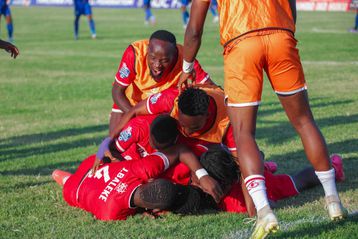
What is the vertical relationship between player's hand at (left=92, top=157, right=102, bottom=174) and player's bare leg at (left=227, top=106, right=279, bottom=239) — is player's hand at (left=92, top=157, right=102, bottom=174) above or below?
below

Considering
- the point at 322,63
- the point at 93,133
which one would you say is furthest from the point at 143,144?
the point at 322,63

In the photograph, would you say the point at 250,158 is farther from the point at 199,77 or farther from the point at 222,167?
the point at 199,77

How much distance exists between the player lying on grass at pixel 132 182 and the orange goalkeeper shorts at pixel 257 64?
2.97ft

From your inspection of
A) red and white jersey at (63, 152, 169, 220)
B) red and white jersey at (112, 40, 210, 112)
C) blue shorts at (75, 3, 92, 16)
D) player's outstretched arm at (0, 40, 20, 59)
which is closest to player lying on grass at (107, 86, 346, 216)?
→ red and white jersey at (63, 152, 169, 220)

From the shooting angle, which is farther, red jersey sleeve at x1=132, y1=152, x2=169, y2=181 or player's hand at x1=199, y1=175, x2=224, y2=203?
red jersey sleeve at x1=132, y1=152, x2=169, y2=181

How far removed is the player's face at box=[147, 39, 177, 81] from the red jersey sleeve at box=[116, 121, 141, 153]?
67 centimetres

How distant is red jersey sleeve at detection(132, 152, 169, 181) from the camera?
5773 mm

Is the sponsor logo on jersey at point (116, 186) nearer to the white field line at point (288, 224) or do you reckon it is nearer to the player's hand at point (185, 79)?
the player's hand at point (185, 79)

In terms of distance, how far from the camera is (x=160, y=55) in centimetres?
660

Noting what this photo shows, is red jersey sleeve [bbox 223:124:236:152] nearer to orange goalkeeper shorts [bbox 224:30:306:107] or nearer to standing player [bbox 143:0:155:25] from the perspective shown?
orange goalkeeper shorts [bbox 224:30:306:107]

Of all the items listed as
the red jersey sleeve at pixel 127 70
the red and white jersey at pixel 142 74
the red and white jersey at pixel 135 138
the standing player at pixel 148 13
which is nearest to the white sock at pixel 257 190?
the red and white jersey at pixel 135 138

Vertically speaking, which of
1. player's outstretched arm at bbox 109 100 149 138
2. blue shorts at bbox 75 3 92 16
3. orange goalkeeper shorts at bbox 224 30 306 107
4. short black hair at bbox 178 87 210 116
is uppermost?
orange goalkeeper shorts at bbox 224 30 306 107

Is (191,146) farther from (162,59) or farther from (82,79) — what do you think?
(82,79)

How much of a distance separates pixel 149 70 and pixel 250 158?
8.29ft
